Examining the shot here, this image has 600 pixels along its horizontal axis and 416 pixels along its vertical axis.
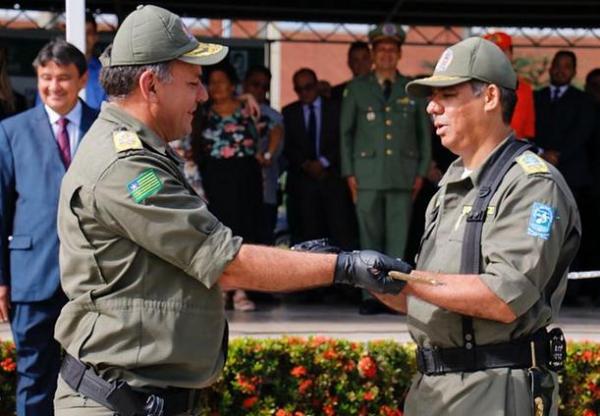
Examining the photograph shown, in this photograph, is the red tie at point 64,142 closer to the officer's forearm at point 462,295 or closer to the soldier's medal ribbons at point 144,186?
the soldier's medal ribbons at point 144,186

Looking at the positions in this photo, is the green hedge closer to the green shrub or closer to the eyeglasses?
the green shrub

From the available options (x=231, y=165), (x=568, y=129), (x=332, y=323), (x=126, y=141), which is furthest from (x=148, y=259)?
(x=568, y=129)

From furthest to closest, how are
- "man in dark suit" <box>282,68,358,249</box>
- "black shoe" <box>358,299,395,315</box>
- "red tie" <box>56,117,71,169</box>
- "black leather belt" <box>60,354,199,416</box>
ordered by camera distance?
"man in dark suit" <box>282,68,358,249</box> < "black shoe" <box>358,299,395,315</box> < "red tie" <box>56,117,71,169</box> < "black leather belt" <box>60,354,199,416</box>

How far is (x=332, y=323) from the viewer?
23.7 feet

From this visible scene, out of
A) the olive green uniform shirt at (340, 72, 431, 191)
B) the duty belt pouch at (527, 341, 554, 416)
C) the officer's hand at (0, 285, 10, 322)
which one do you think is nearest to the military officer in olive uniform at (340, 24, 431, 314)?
the olive green uniform shirt at (340, 72, 431, 191)

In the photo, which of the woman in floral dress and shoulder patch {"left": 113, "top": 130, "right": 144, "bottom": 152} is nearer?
shoulder patch {"left": 113, "top": 130, "right": 144, "bottom": 152}

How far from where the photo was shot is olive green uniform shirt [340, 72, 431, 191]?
25.0 feet

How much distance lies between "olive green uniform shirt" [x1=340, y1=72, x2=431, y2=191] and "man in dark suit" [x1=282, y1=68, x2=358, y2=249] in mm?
682

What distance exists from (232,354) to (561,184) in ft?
8.42

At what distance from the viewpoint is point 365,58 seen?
9.53m

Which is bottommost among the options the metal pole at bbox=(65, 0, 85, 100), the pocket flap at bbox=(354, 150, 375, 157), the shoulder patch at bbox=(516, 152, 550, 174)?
the pocket flap at bbox=(354, 150, 375, 157)

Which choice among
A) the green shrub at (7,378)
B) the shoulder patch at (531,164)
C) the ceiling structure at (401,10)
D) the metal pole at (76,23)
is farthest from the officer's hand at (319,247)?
the ceiling structure at (401,10)

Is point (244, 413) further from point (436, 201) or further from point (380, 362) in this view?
point (436, 201)

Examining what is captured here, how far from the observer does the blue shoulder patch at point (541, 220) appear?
9.93ft
